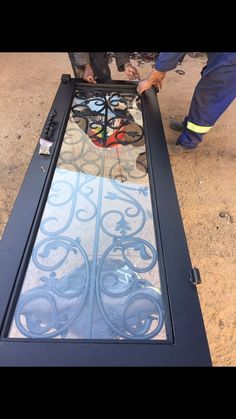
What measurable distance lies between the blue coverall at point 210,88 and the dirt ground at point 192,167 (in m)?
0.28

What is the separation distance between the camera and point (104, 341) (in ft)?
2.42

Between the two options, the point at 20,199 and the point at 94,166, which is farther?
the point at 94,166

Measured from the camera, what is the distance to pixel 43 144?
1.21 metres

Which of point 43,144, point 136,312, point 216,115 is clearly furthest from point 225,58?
point 136,312

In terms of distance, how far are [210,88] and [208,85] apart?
2cm

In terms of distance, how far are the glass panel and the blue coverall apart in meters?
0.46

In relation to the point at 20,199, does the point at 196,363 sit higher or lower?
lower

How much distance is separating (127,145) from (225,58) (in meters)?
0.73

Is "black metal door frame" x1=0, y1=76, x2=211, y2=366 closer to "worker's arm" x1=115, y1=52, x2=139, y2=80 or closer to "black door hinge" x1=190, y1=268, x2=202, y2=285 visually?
"black door hinge" x1=190, y1=268, x2=202, y2=285

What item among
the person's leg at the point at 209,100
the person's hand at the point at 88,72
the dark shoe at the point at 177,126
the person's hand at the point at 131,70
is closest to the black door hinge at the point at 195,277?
the person's leg at the point at 209,100

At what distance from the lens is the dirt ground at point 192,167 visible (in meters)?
1.41

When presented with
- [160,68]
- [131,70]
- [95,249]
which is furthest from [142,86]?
[95,249]

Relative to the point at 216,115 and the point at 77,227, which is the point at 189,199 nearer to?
the point at 216,115

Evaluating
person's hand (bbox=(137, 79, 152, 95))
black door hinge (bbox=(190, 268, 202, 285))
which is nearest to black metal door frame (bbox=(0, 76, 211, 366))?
black door hinge (bbox=(190, 268, 202, 285))
